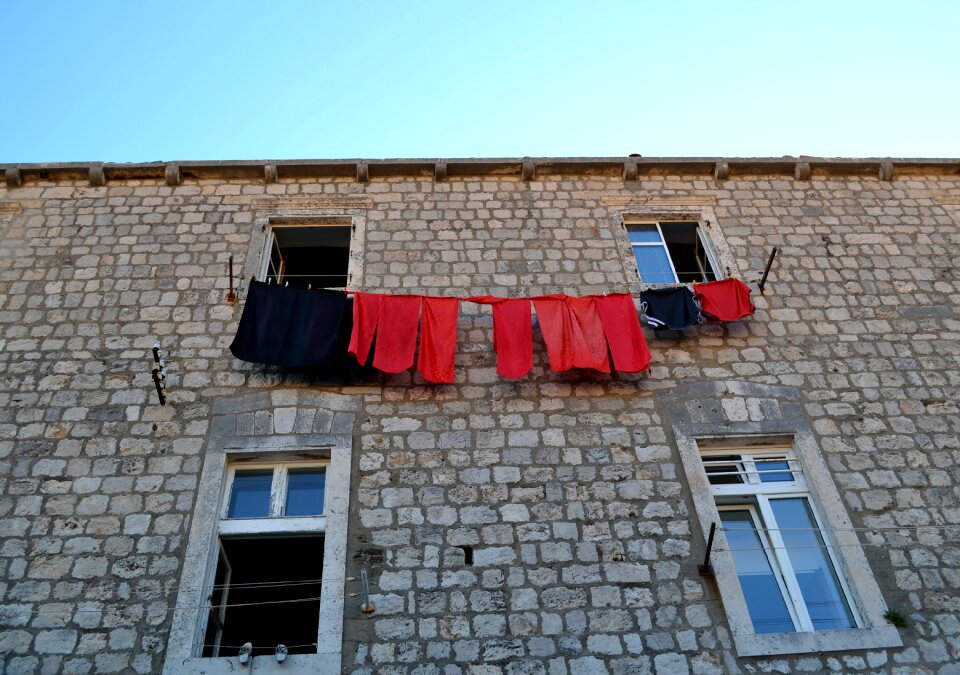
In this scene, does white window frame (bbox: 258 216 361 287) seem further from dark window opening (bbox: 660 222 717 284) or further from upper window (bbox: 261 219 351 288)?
dark window opening (bbox: 660 222 717 284)

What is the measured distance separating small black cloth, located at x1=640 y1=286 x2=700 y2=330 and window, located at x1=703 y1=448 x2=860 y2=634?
4.73 ft

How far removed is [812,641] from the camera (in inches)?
268

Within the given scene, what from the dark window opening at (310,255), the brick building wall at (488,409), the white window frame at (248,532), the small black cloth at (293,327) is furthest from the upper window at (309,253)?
the white window frame at (248,532)

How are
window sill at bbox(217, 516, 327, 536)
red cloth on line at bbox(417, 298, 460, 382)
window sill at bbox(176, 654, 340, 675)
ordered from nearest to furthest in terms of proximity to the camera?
window sill at bbox(176, 654, 340, 675) < window sill at bbox(217, 516, 327, 536) < red cloth on line at bbox(417, 298, 460, 382)

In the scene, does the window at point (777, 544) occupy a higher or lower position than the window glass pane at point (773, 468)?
lower

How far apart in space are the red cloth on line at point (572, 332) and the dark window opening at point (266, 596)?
2.88 metres

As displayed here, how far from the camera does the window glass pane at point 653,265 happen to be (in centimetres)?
997

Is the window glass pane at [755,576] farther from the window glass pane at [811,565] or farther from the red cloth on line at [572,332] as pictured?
the red cloth on line at [572,332]

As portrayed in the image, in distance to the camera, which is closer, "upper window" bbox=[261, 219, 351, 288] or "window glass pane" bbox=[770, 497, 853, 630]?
"window glass pane" bbox=[770, 497, 853, 630]

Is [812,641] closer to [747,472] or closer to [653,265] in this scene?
[747,472]

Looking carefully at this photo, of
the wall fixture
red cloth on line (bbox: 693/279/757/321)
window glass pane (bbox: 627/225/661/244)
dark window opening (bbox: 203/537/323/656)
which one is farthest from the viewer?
window glass pane (bbox: 627/225/661/244)

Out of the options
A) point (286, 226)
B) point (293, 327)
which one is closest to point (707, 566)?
point (293, 327)

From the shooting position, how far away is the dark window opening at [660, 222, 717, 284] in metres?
10.3

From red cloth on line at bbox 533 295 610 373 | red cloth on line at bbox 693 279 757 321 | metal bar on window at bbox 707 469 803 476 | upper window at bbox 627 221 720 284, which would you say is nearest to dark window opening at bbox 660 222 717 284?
upper window at bbox 627 221 720 284
